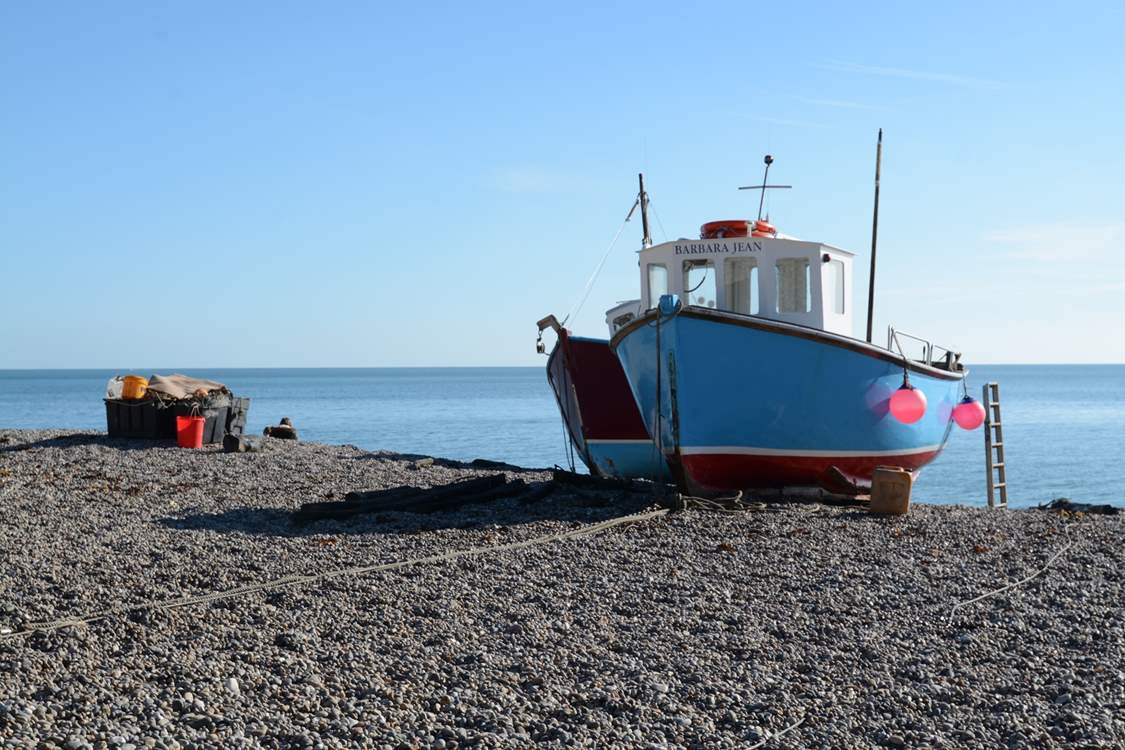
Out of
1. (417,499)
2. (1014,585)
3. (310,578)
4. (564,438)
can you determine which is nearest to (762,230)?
(417,499)

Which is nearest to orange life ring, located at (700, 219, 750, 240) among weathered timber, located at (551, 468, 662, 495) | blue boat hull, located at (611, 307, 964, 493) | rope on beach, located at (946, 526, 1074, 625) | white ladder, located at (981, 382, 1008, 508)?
blue boat hull, located at (611, 307, 964, 493)

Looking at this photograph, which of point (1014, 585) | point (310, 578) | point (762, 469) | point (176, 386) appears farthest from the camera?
point (176, 386)

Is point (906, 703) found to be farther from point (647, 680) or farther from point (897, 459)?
point (897, 459)

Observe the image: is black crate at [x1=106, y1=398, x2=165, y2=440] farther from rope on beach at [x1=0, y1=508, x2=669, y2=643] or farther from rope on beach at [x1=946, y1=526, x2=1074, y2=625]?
rope on beach at [x1=946, y1=526, x2=1074, y2=625]

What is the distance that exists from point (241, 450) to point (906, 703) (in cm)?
1470

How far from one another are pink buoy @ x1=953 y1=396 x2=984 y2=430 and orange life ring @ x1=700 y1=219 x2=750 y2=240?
12.2 ft

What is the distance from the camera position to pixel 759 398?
1205 centimetres

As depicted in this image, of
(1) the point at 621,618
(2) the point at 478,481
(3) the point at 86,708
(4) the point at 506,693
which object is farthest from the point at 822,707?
(2) the point at 478,481

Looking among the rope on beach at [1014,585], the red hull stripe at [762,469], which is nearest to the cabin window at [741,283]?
the red hull stripe at [762,469]

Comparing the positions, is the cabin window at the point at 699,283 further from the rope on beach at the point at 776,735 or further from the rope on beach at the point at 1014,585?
the rope on beach at the point at 776,735

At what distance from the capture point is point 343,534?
10.2 m

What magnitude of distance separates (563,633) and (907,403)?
7.23m

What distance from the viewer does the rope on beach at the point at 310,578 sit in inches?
252

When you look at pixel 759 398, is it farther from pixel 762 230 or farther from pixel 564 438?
pixel 564 438
